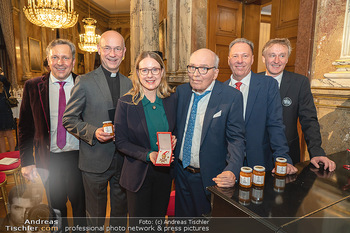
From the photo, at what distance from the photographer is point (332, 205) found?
4.14 ft

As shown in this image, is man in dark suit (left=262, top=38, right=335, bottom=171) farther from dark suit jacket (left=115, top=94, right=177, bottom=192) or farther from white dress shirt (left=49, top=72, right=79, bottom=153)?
white dress shirt (left=49, top=72, right=79, bottom=153)

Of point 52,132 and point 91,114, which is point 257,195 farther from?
point 52,132

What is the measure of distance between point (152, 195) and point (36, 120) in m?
1.24

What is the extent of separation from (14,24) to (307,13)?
9980 millimetres

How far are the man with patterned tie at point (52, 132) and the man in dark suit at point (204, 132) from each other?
3.41 feet

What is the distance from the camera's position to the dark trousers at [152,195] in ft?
6.10

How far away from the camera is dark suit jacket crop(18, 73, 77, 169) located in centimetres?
209

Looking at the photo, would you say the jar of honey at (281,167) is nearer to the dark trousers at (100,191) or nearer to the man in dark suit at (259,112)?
the man in dark suit at (259,112)

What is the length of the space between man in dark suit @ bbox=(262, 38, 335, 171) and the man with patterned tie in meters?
2.00

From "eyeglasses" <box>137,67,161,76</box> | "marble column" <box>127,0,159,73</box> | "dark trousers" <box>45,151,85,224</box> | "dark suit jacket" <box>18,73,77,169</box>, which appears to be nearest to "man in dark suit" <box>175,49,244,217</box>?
"eyeglasses" <box>137,67,161,76</box>

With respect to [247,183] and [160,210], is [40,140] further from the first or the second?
[247,183]

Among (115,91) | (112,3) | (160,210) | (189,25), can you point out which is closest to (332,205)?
(160,210)

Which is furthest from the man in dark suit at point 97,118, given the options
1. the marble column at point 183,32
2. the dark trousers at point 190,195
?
the marble column at point 183,32

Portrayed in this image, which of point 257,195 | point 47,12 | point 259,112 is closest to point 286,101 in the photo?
point 259,112
